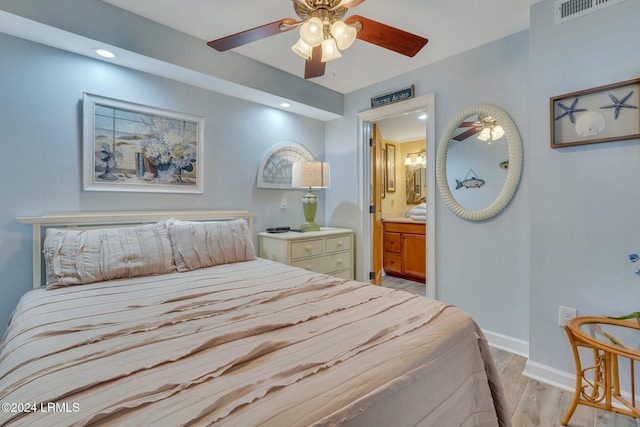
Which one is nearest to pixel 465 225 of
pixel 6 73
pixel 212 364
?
pixel 212 364

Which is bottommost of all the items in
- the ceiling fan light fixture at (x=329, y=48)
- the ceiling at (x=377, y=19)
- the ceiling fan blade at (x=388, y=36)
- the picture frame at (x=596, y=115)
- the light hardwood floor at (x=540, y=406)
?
the light hardwood floor at (x=540, y=406)

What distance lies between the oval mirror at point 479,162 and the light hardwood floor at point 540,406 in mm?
1162

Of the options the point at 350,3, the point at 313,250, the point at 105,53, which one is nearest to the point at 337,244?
the point at 313,250

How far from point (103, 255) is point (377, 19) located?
2.39 meters

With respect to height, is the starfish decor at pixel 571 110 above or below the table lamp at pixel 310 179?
above

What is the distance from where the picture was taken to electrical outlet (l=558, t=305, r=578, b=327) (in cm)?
181

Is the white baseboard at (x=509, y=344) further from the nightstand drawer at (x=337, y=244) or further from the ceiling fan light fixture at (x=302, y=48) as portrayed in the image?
the ceiling fan light fixture at (x=302, y=48)

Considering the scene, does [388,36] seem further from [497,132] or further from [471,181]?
[471,181]

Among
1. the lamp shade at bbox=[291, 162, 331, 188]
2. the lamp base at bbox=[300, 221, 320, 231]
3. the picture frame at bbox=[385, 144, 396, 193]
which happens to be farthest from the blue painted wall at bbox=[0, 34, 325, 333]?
the picture frame at bbox=[385, 144, 396, 193]

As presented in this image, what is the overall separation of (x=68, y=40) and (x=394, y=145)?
4483 mm

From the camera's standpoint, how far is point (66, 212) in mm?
2016

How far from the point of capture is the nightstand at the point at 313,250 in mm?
2727

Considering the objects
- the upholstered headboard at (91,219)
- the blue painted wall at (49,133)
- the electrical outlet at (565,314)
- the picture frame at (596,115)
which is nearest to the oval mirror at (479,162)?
the picture frame at (596,115)

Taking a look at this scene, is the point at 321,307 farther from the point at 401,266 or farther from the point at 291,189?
the point at 401,266
